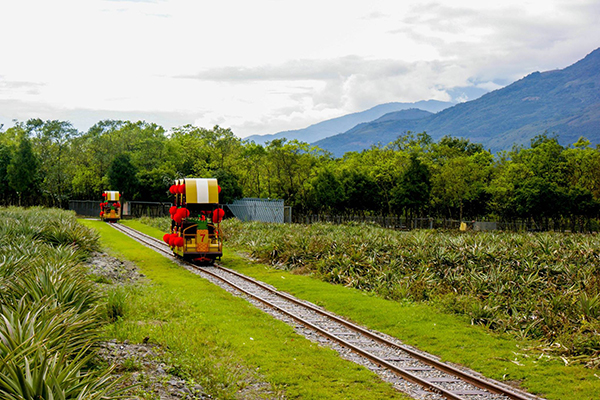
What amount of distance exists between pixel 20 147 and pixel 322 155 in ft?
150

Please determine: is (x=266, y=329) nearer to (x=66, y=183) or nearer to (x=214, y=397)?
(x=214, y=397)

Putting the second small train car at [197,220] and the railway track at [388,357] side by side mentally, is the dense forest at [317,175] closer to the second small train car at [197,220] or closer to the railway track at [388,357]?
the second small train car at [197,220]

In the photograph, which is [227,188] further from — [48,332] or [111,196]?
[48,332]

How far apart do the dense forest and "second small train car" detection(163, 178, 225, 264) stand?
26.1 meters

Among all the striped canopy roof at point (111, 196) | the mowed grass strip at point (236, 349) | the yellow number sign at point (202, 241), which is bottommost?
the mowed grass strip at point (236, 349)

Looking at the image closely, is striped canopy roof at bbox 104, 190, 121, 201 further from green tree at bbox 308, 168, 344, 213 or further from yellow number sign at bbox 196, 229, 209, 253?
yellow number sign at bbox 196, 229, 209, 253

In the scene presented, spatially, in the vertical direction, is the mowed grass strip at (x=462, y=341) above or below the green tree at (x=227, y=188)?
below

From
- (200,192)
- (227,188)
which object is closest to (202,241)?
(200,192)

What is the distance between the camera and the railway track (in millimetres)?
9797

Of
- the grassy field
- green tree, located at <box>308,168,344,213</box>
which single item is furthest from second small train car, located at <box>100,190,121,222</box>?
the grassy field

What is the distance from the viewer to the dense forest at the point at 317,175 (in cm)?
6353

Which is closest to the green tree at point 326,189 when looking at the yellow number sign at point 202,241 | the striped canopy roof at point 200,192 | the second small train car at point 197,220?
the second small train car at point 197,220

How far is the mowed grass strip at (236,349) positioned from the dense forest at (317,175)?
38.7m

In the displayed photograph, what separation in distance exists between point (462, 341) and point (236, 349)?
5503mm
